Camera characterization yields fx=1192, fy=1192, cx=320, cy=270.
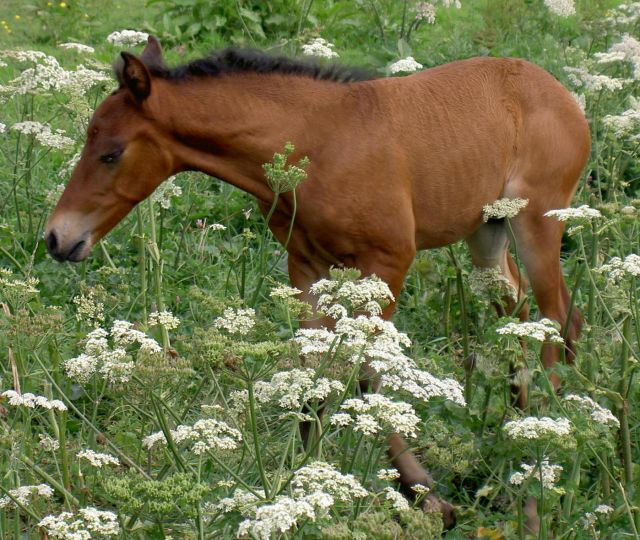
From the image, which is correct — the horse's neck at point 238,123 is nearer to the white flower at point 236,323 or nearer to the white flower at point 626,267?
the white flower at point 626,267

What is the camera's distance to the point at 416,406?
5.40 metres

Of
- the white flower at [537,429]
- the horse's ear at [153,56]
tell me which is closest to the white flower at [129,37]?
the horse's ear at [153,56]

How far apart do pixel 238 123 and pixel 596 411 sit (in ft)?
7.07

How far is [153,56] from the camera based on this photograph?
17.4 feet

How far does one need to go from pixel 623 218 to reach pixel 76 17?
8387 mm

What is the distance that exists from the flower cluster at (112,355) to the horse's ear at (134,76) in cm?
182

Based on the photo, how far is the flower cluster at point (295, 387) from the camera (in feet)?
10.7

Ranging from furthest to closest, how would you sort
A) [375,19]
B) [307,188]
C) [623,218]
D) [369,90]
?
[375,19], [369,90], [307,188], [623,218]

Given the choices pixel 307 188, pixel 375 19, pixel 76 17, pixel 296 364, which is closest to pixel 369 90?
pixel 307 188

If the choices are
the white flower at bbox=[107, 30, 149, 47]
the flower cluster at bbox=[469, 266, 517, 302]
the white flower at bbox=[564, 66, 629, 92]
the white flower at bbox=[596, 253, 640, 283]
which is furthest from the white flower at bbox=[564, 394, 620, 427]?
the white flower at bbox=[107, 30, 149, 47]

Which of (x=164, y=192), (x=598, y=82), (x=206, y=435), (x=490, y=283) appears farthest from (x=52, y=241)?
(x=598, y=82)

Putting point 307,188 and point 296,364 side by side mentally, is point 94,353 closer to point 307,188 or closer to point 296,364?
point 296,364

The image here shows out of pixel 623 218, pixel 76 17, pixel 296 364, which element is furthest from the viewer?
pixel 76 17

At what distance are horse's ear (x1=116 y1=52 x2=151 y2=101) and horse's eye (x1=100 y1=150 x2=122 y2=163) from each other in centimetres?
24
